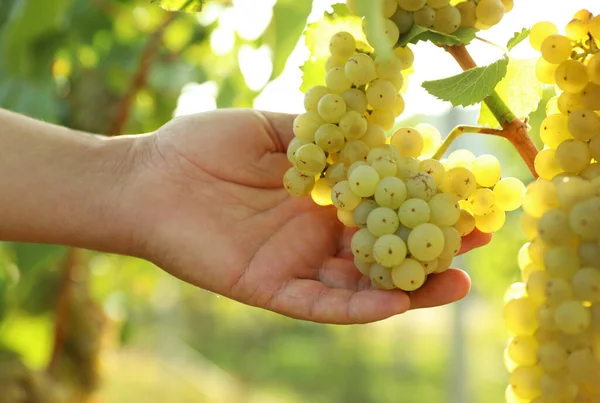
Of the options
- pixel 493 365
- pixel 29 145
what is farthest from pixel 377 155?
pixel 493 365

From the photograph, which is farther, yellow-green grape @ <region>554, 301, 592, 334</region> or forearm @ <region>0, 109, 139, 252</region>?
forearm @ <region>0, 109, 139, 252</region>

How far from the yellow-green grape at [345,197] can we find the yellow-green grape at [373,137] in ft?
0.14

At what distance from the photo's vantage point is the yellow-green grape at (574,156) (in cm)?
50

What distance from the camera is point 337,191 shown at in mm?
556

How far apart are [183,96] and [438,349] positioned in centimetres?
657

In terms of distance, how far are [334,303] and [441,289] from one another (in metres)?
0.09

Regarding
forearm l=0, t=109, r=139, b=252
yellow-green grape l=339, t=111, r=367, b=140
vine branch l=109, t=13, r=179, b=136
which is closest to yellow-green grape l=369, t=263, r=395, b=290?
yellow-green grape l=339, t=111, r=367, b=140

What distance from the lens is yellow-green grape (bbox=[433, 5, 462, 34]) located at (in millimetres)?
538

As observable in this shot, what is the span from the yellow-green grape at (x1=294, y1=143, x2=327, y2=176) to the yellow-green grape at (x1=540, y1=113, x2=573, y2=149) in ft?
0.55

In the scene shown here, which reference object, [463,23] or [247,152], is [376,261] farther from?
[247,152]

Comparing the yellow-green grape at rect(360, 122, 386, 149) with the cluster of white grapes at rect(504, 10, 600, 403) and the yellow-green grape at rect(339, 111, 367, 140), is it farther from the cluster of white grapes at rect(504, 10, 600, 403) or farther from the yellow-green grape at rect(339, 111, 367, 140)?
the cluster of white grapes at rect(504, 10, 600, 403)

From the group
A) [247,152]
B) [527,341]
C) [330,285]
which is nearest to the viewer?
[527,341]

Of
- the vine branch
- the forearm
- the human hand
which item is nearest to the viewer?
the human hand

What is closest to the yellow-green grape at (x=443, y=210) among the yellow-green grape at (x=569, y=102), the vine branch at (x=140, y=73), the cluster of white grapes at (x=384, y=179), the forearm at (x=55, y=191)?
the cluster of white grapes at (x=384, y=179)
